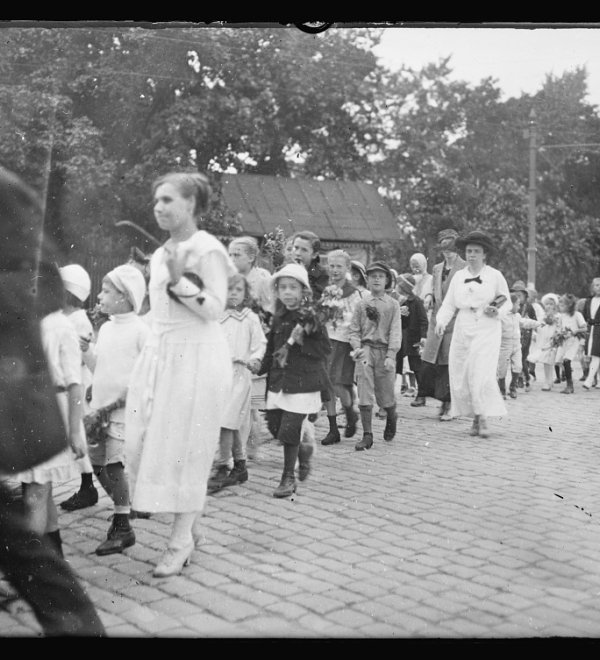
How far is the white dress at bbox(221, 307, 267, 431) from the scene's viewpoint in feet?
21.3

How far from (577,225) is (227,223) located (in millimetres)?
2123

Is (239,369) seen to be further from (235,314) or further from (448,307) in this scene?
(448,307)

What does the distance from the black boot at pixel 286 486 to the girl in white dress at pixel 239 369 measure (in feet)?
1.33

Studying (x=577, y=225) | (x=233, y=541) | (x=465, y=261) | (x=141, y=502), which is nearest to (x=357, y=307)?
(x=465, y=261)

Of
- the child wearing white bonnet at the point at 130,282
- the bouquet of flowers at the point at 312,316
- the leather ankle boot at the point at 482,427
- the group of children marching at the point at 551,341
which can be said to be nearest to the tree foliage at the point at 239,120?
the child wearing white bonnet at the point at 130,282

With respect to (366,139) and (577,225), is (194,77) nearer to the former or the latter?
(366,139)

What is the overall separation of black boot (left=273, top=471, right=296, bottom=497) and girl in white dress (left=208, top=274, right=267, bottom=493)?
1.33 ft

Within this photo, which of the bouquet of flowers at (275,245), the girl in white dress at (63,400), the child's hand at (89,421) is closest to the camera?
the girl in white dress at (63,400)

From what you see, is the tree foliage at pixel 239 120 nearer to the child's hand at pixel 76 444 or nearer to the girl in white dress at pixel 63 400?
the girl in white dress at pixel 63 400

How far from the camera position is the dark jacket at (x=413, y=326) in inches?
439

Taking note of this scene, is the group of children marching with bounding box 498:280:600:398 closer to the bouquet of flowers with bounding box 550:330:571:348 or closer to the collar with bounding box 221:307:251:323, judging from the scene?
the bouquet of flowers with bounding box 550:330:571:348

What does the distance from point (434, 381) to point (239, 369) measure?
430cm

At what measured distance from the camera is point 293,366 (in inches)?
252

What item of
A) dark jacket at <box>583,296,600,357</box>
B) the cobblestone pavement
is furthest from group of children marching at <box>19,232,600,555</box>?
dark jacket at <box>583,296,600,357</box>
